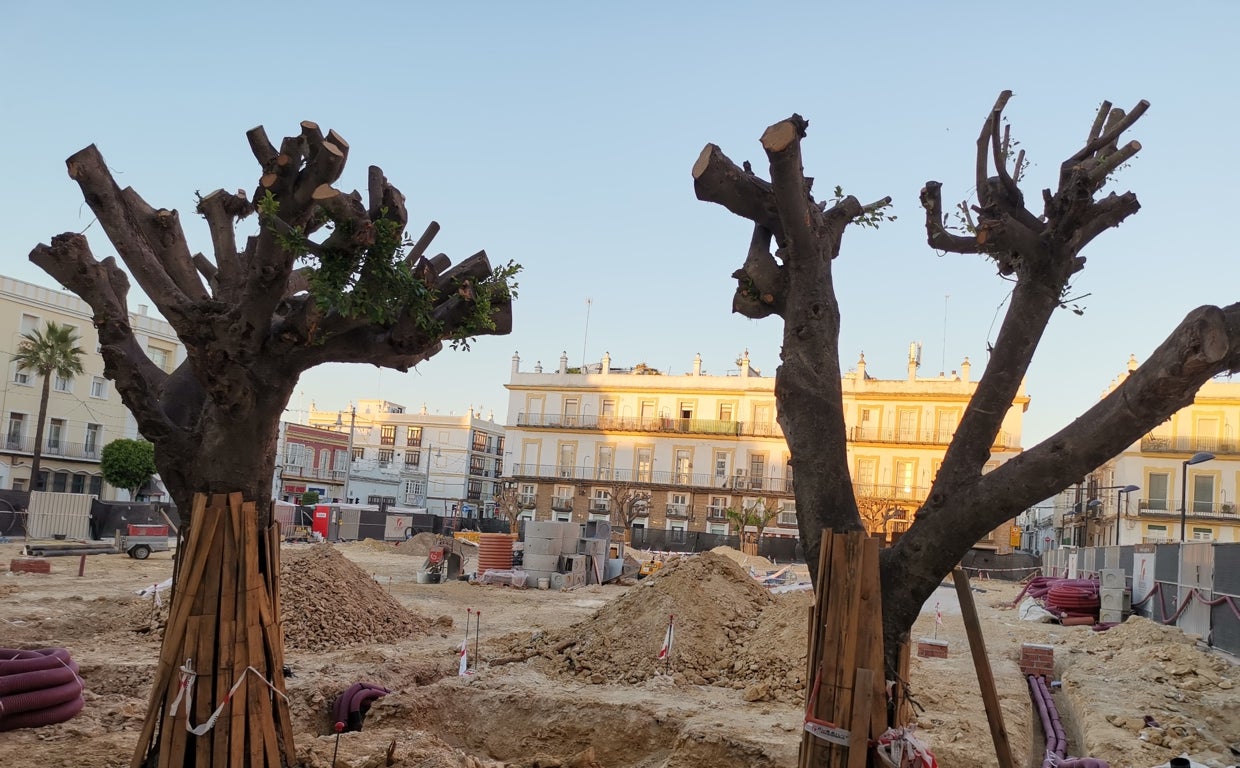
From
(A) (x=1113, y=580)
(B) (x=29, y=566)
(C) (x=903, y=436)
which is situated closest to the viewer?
(A) (x=1113, y=580)

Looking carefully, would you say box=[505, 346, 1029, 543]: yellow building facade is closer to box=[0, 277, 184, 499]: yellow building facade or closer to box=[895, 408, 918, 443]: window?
box=[895, 408, 918, 443]: window

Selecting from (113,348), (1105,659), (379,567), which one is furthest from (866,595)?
(379,567)

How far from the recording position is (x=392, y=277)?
17.0 ft

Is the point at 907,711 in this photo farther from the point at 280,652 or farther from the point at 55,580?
the point at 55,580

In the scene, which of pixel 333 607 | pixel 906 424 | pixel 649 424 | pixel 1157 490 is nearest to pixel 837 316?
pixel 333 607

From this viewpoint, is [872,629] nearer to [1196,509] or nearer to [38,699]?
[38,699]

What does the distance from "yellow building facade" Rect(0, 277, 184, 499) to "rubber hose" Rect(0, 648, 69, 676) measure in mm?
40532

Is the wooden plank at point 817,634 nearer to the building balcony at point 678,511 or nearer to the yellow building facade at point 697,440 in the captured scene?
the yellow building facade at point 697,440

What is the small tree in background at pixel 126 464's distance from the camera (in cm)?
4381

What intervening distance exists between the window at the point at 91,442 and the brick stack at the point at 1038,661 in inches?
1920

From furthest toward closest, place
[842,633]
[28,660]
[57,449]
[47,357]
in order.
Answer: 1. [57,449]
2. [47,357]
3. [28,660]
4. [842,633]

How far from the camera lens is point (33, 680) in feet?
25.1

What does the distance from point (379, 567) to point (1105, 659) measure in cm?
2432

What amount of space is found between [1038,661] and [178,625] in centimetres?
1267
